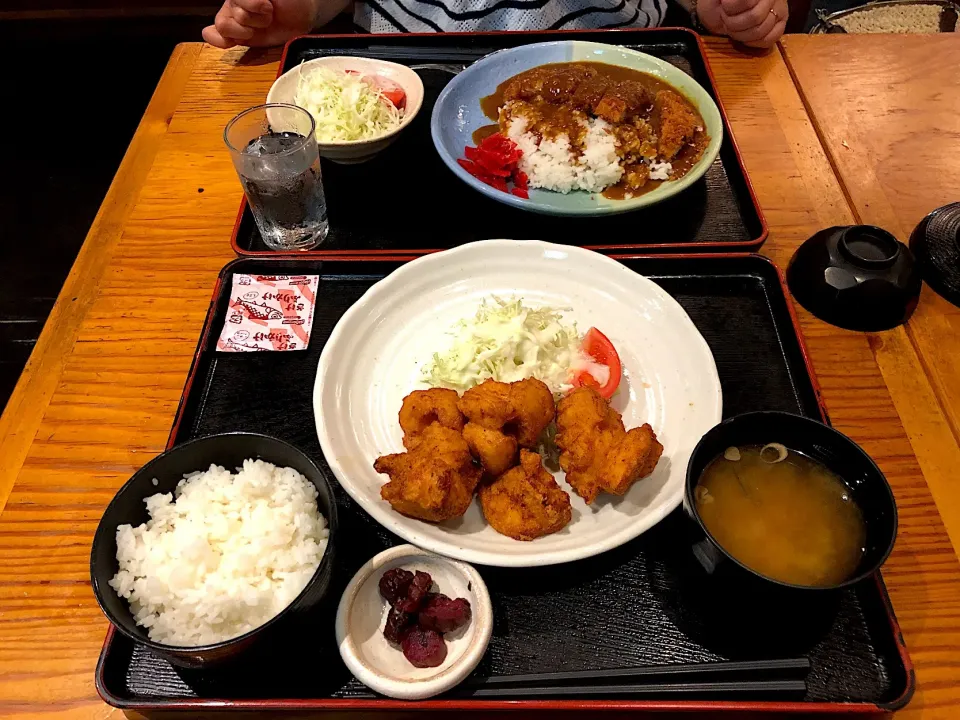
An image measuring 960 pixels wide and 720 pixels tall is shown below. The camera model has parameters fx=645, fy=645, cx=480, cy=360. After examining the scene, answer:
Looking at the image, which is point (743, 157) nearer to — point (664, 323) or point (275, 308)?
point (664, 323)

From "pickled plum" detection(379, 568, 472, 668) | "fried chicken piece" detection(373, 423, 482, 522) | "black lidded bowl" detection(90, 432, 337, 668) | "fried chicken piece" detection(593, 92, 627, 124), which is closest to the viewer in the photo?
"black lidded bowl" detection(90, 432, 337, 668)

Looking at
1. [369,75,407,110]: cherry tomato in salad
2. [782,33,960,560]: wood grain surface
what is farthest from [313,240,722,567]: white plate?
[369,75,407,110]: cherry tomato in salad

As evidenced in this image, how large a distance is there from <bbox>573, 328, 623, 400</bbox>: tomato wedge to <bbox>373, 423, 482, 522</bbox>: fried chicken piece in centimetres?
50

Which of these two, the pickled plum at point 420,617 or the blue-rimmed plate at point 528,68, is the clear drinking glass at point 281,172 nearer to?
the blue-rimmed plate at point 528,68

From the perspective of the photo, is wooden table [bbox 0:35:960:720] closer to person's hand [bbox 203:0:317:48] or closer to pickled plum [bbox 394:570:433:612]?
person's hand [bbox 203:0:317:48]

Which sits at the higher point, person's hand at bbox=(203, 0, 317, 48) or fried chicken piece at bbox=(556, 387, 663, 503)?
person's hand at bbox=(203, 0, 317, 48)

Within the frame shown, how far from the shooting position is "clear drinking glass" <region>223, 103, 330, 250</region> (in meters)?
2.49

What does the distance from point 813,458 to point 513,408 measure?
0.83 meters

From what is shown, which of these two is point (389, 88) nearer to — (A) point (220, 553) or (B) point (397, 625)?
(A) point (220, 553)

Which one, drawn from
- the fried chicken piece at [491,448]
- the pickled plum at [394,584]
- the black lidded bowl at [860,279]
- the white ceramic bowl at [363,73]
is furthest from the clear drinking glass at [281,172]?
the black lidded bowl at [860,279]

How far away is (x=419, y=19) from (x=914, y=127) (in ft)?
8.71

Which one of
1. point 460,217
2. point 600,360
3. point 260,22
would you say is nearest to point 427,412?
point 600,360

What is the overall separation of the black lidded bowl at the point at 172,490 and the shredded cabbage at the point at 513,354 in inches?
22.9

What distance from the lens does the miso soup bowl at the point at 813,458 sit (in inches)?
60.2
